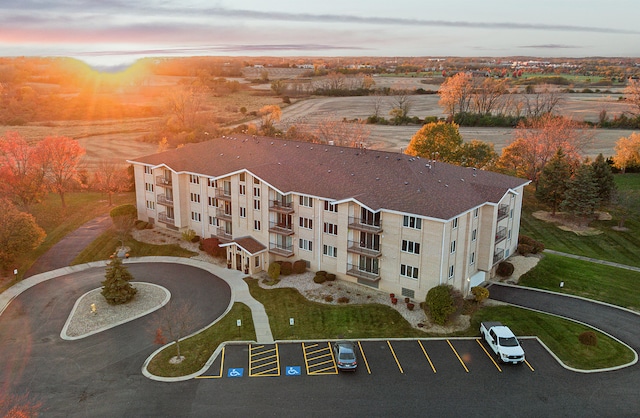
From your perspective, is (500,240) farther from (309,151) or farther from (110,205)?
(110,205)

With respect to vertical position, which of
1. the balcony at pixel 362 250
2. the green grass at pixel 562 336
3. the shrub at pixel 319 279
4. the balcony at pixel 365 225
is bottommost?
the green grass at pixel 562 336

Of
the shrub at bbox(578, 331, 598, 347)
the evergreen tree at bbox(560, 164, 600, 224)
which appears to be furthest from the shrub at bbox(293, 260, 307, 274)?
the evergreen tree at bbox(560, 164, 600, 224)

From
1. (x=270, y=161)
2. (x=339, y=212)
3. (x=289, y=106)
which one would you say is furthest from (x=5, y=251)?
(x=289, y=106)

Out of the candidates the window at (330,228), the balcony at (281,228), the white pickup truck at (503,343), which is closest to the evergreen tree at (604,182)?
the white pickup truck at (503,343)

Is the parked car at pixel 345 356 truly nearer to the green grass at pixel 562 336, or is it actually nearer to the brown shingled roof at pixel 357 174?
the green grass at pixel 562 336

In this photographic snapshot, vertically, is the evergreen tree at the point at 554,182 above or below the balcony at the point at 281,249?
above

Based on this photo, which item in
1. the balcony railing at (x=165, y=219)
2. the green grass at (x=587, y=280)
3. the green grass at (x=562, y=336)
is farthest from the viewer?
the balcony railing at (x=165, y=219)

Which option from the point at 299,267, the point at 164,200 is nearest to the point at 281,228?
the point at 299,267
